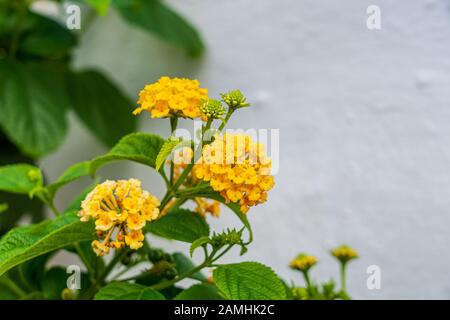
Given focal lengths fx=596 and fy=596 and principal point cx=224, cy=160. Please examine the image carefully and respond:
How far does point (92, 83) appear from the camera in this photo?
50.9 inches

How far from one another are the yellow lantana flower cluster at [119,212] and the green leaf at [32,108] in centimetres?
63

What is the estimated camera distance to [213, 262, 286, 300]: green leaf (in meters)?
0.52

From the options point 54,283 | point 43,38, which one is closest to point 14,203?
point 43,38

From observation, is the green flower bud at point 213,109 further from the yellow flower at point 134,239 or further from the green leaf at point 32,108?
the green leaf at point 32,108

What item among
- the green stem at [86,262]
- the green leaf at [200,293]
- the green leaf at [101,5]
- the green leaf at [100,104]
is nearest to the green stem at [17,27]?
the green leaf at [100,104]

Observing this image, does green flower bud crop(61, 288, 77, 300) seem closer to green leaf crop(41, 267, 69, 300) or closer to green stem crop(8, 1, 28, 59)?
green leaf crop(41, 267, 69, 300)

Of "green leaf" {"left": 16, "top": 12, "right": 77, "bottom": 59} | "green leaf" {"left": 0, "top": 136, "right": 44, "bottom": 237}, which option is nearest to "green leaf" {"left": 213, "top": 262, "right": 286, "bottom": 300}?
"green leaf" {"left": 0, "top": 136, "right": 44, "bottom": 237}

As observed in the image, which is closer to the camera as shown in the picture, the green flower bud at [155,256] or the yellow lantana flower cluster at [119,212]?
the yellow lantana flower cluster at [119,212]

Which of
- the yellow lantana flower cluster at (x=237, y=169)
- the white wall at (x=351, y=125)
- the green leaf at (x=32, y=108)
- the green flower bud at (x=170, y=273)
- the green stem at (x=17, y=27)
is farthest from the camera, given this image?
the green stem at (x=17, y=27)

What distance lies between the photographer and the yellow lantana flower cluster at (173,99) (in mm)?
532

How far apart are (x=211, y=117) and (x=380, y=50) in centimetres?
47
